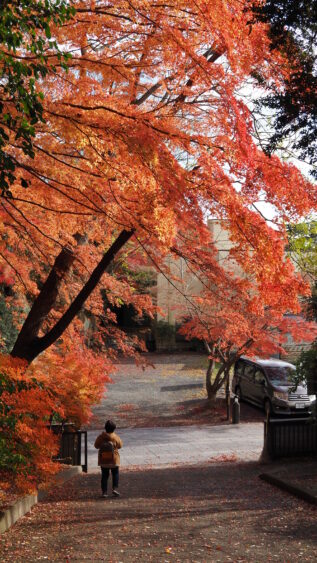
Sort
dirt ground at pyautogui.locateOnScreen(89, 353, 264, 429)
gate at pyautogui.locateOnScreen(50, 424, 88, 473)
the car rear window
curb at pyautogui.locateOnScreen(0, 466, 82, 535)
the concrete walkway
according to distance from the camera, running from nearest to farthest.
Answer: curb at pyautogui.locateOnScreen(0, 466, 82, 535) → gate at pyautogui.locateOnScreen(50, 424, 88, 473) → the concrete walkway → the car rear window → dirt ground at pyautogui.locateOnScreen(89, 353, 264, 429)

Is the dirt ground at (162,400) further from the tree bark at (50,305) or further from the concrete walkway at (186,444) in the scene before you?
the tree bark at (50,305)

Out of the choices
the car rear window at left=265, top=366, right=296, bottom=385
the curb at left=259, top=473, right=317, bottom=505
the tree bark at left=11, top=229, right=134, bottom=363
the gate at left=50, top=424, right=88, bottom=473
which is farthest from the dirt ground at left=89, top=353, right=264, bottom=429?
the tree bark at left=11, top=229, right=134, bottom=363

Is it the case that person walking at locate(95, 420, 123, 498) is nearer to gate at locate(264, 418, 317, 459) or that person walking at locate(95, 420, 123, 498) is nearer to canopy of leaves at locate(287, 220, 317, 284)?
gate at locate(264, 418, 317, 459)

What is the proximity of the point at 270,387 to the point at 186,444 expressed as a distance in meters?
4.72

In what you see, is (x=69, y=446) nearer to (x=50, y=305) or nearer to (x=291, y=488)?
(x=50, y=305)

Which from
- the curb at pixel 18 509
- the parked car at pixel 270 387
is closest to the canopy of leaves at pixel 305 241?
the parked car at pixel 270 387

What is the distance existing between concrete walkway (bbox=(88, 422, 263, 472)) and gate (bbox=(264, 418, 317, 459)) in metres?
1.55

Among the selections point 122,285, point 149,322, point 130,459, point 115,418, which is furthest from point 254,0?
point 149,322

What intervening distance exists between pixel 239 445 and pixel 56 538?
10.4 metres

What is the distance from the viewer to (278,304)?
32.4ft

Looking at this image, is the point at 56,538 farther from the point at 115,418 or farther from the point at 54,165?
the point at 115,418

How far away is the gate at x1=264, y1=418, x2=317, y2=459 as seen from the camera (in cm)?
1298

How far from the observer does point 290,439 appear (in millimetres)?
13047

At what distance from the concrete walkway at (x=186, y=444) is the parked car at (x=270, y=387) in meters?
0.98
